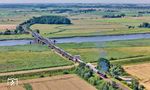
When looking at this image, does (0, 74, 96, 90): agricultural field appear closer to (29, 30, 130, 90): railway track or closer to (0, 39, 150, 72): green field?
(29, 30, 130, 90): railway track

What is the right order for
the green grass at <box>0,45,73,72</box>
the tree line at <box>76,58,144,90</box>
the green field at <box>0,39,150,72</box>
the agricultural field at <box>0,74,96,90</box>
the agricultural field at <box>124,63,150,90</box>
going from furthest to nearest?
the green field at <box>0,39,150,72</box> < the green grass at <box>0,45,73,72</box> < the agricultural field at <box>124,63,150,90</box> < the agricultural field at <box>0,74,96,90</box> < the tree line at <box>76,58,144,90</box>

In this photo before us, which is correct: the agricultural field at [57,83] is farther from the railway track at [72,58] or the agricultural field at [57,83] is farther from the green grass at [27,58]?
the green grass at [27,58]

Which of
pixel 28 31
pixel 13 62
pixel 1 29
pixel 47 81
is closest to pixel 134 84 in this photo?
pixel 47 81

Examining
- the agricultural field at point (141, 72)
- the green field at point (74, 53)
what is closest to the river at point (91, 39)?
the green field at point (74, 53)

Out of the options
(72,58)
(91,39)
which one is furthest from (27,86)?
(91,39)

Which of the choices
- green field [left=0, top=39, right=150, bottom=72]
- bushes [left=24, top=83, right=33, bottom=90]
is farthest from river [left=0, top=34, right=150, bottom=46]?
bushes [left=24, top=83, right=33, bottom=90]

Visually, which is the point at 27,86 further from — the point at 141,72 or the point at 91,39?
the point at 91,39
